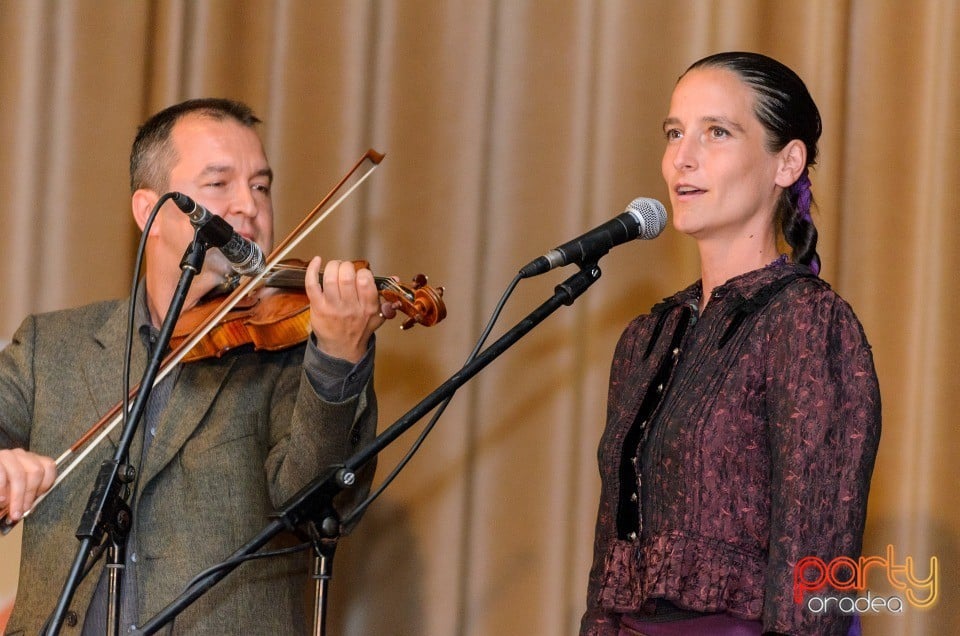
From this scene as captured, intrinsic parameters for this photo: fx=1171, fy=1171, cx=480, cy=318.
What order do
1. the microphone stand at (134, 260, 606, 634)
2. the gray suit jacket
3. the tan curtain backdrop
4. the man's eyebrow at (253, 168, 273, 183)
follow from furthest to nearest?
1. the tan curtain backdrop
2. the man's eyebrow at (253, 168, 273, 183)
3. the gray suit jacket
4. the microphone stand at (134, 260, 606, 634)

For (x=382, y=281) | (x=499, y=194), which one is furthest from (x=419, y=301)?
(x=499, y=194)

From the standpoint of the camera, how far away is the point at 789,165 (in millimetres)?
2029

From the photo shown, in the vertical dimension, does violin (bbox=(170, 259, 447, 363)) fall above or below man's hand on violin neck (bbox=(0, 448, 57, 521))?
above

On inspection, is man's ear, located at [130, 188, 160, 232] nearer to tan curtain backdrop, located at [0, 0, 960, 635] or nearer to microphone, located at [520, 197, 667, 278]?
tan curtain backdrop, located at [0, 0, 960, 635]

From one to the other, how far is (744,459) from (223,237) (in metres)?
0.85

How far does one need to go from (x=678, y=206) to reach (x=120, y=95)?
1639 millimetres

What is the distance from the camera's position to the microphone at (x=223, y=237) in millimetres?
1656

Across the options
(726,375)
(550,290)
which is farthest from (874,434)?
(550,290)

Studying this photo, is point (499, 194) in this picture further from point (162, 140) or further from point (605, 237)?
point (605, 237)

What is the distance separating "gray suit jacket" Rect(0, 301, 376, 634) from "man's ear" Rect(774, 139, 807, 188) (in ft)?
2.70

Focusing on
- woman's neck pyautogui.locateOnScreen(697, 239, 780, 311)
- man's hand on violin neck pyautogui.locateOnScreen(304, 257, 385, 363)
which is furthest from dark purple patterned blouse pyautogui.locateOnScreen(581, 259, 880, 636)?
man's hand on violin neck pyautogui.locateOnScreen(304, 257, 385, 363)

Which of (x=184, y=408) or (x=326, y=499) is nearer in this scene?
(x=326, y=499)

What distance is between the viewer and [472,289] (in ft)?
9.34

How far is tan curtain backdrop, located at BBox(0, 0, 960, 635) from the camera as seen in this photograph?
2.57 metres
